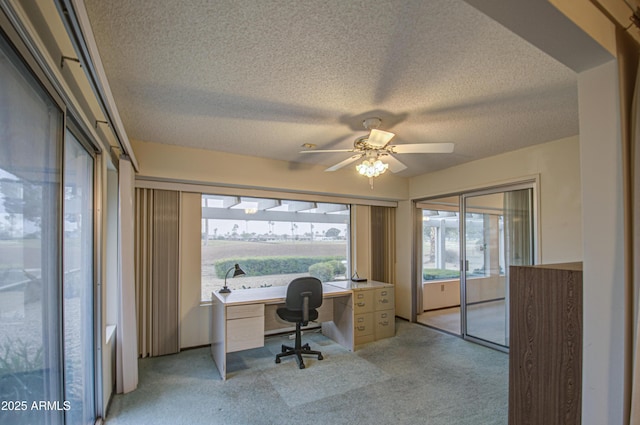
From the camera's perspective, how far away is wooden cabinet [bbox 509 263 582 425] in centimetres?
146

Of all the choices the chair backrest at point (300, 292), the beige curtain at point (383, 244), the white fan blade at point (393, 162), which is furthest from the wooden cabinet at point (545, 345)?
the beige curtain at point (383, 244)

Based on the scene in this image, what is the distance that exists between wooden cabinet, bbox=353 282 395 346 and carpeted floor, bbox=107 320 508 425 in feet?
0.79

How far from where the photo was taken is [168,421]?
2398 mm

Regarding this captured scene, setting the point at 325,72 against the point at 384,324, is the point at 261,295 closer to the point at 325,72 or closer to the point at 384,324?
the point at 384,324

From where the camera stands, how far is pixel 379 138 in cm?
267

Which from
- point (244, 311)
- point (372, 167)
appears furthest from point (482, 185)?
point (244, 311)

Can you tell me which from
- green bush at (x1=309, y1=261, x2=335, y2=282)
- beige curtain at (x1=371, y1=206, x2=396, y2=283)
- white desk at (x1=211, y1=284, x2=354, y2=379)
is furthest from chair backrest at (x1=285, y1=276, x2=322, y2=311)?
beige curtain at (x1=371, y1=206, x2=396, y2=283)

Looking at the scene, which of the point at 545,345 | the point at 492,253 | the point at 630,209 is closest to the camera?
the point at 630,209

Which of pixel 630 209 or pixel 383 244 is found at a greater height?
pixel 630 209

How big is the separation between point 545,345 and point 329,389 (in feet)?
6.46

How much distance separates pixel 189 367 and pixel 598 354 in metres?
3.46

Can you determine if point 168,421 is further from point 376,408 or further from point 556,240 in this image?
point 556,240

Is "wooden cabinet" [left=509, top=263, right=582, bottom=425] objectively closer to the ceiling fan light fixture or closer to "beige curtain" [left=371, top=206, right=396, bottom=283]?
the ceiling fan light fixture

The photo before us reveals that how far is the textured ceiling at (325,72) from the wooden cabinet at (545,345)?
50.5 inches
